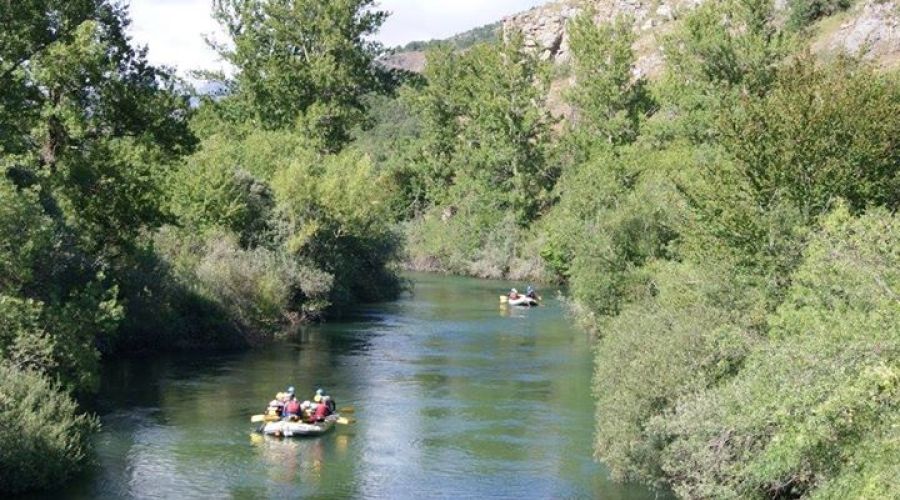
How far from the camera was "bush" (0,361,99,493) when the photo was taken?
934 inches

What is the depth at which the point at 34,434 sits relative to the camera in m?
24.2

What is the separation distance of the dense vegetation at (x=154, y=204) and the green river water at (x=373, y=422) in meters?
2.01

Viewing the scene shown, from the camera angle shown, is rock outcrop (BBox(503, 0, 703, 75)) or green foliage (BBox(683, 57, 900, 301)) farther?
rock outcrop (BBox(503, 0, 703, 75))

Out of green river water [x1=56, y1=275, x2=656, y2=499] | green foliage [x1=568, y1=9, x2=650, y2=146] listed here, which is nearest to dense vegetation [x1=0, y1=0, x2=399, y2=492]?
green river water [x1=56, y1=275, x2=656, y2=499]

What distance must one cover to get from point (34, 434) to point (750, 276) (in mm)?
17723

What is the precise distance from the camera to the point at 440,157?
9912 cm

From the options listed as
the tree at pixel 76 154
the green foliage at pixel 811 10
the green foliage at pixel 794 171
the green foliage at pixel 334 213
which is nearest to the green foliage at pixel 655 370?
the green foliage at pixel 794 171

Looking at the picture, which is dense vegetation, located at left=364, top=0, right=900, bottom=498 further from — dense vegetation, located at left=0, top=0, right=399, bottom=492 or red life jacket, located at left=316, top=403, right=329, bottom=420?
dense vegetation, located at left=0, top=0, right=399, bottom=492

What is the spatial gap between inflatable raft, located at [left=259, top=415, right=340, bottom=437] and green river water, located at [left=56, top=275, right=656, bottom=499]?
0.94 ft

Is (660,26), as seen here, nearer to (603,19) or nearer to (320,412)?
(603,19)

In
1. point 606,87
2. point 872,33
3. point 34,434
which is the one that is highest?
point 872,33

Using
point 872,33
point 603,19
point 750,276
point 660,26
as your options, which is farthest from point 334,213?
point 603,19

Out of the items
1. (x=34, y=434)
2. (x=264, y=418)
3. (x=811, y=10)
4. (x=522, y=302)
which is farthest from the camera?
(x=811, y=10)

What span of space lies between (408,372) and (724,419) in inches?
843
